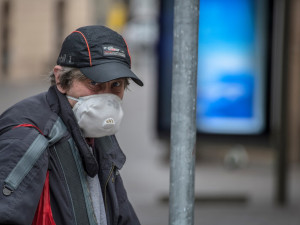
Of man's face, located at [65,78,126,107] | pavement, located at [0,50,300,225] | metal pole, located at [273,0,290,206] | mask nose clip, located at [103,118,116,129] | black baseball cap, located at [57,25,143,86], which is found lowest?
pavement, located at [0,50,300,225]

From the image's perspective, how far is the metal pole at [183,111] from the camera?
2.28 m

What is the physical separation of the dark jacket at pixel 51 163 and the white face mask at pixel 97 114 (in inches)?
1.9

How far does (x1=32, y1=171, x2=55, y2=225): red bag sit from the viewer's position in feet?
7.44

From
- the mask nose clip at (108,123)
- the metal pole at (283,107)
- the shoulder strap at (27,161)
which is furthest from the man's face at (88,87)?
the metal pole at (283,107)

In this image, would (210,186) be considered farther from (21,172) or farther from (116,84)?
(21,172)

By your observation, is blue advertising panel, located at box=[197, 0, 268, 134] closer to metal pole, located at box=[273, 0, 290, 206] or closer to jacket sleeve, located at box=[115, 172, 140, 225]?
metal pole, located at box=[273, 0, 290, 206]

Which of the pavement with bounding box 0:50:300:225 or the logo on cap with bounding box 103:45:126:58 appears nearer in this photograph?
the logo on cap with bounding box 103:45:126:58

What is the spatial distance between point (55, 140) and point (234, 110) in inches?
250

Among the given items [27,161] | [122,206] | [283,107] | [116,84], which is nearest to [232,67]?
[283,107]

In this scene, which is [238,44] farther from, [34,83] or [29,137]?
[34,83]

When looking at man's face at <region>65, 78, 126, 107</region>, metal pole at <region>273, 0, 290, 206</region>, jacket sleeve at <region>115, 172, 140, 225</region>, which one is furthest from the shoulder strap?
metal pole at <region>273, 0, 290, 206</region>

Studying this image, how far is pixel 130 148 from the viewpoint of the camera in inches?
457

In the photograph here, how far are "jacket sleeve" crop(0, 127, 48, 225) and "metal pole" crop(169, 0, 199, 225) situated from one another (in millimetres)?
450

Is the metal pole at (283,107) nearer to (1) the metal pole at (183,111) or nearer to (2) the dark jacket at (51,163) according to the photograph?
(2) the dark jacket at (51,163)
